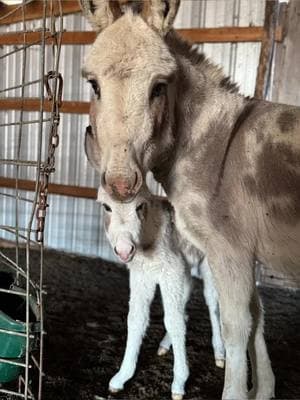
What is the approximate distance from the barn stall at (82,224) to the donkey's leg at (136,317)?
0.48 ft

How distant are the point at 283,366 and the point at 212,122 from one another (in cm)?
202

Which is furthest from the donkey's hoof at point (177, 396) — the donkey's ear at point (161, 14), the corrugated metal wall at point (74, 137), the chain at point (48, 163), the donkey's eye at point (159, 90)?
the corrugated metal wall at point (74, 137)

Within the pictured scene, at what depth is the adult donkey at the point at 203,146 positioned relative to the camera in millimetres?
2299

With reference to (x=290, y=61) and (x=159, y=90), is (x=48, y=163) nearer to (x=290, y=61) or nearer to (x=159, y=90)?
(x=159, y=90)

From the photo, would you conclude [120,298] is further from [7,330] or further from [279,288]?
[7,330]

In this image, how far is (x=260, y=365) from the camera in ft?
9.62

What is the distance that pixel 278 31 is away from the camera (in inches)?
218

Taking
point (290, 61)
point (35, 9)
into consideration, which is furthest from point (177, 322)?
point (35, 9)

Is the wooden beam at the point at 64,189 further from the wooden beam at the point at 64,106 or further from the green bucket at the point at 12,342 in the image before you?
the green bucket at the point at 12,342

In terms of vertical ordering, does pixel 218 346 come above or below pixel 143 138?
below

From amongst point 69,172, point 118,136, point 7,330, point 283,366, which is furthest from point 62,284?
point 118,136

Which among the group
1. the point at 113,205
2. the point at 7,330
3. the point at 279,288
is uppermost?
the point at 113,205

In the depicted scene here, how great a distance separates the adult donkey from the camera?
230cm

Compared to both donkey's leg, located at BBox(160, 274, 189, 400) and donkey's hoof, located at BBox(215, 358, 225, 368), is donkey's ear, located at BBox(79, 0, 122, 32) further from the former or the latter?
donkey's hoof, located at BBox(215, 358, 225, 368)
